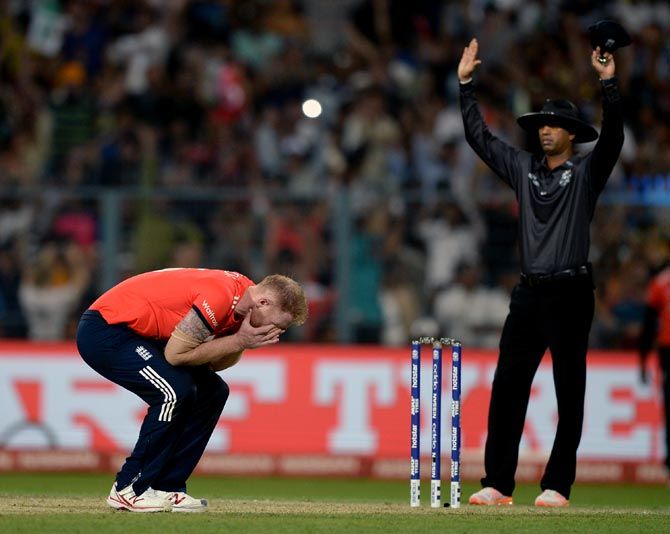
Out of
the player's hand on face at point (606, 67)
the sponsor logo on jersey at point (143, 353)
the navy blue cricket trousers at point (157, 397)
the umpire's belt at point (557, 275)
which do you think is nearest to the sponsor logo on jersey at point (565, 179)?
the umpire's belt at point (557, 275)

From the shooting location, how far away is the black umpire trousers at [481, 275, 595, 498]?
10031 millimetres

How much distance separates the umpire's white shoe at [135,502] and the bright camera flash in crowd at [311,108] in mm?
10271

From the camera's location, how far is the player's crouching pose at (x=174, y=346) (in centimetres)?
884

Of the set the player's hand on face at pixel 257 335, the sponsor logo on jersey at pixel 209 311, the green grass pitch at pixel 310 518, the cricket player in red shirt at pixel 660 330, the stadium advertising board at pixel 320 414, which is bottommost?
the stadium advertising board at pixel 320 414

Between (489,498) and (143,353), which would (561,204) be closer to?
(489,498)

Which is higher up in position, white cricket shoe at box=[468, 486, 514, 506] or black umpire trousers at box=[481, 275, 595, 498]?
black umpire trousers at box=[481, 275, 595, 498]

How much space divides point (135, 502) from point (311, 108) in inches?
415

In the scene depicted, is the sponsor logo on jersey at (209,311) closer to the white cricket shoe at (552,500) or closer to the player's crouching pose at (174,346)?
the player's crouching pose at (174,346)

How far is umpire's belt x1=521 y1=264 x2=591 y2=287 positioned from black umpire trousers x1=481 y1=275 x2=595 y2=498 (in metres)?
0.02

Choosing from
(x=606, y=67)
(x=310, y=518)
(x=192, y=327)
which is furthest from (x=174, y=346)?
(x=606, y=67)

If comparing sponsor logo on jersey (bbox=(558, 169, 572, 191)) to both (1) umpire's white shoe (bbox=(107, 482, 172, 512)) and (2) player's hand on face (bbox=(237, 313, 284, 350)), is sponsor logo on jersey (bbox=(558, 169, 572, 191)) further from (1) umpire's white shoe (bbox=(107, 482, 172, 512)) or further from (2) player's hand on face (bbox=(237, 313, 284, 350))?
(1) umpire's white shoe (bbox=(107, 482, 172, 512))

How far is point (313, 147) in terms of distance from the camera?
18.3 m

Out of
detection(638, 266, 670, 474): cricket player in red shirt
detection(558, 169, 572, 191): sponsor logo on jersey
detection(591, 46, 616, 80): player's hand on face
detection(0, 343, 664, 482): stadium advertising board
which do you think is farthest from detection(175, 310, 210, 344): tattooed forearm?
detection(638, 266, 670, 474): cricket player in red shirt

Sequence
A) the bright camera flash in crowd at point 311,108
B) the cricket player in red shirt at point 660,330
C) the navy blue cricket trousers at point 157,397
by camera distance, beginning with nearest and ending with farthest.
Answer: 1. the navy blue cricket trousers at point 157,397
2. the cricket player in red shirt at point 660,330
3. the bright camera flash in crowd at point 311,108
